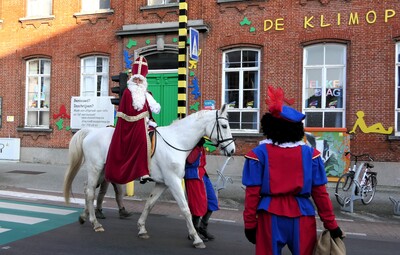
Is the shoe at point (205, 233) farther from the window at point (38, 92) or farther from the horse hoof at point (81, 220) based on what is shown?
the window at point (38, 92)

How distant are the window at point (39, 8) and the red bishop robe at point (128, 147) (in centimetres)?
1333

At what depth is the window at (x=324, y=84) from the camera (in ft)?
45.2

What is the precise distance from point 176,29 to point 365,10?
21.6 ft

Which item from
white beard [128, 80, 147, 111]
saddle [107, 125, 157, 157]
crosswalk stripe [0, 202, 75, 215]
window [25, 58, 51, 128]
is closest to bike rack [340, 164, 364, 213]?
saddle [107, 125, 157, 157]

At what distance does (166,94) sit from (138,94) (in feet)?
A: 31.3

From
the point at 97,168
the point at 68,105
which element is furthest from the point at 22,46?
the point at 97,168

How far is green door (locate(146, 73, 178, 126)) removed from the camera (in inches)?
618

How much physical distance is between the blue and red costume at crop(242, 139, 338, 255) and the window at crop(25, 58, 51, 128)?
15.8 meters

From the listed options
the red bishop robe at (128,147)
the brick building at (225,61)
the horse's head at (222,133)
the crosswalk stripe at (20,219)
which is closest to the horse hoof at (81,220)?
the crosswalk stripe at (20,219)

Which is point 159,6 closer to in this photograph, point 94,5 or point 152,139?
point 94,5

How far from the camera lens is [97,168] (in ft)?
22.2

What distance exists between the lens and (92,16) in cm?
1662

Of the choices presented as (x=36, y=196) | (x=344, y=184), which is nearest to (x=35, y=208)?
(x=36, y=196)

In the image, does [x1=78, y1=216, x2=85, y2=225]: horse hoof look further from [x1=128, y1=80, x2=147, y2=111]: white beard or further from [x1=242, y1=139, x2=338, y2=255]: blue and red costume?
[x1=242, y1=139, x2=338, y2=255]: blue and red costume
